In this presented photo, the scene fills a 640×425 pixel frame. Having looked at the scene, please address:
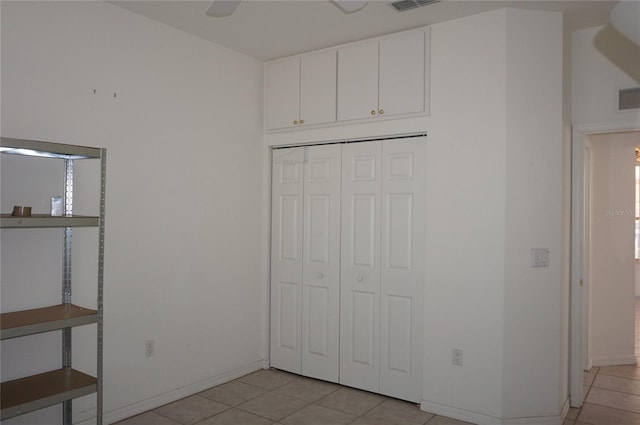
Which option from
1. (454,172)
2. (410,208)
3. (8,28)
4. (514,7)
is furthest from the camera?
(410,208)

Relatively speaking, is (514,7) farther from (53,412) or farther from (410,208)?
(53,412)

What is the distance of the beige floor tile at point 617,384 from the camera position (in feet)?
12.6

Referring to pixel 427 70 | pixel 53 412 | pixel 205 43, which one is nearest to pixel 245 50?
pixel 205 43

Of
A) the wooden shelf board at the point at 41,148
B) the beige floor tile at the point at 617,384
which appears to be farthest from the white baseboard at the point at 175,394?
the beige floor tile at the point at 617,384

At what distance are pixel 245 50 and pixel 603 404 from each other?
394 centimetres

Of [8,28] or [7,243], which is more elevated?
[8,28]

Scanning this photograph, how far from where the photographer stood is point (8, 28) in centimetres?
263

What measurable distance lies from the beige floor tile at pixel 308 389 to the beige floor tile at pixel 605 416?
5.88ft

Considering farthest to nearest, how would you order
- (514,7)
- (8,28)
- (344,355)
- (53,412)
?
(344,355) → (514,7) → (53,412) → (8,28)

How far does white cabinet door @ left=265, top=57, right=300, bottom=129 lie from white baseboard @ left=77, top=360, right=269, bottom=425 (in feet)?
7.03

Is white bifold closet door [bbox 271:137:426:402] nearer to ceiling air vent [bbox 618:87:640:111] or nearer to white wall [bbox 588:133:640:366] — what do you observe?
ceiling air vent [bbox 618:87:640:111]

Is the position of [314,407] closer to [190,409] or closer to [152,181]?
[190,409]

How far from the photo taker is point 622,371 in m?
4.28

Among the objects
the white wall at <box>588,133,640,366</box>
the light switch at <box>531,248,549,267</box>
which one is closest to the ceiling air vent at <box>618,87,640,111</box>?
the white wall at <box>588,133,640,366</box>
